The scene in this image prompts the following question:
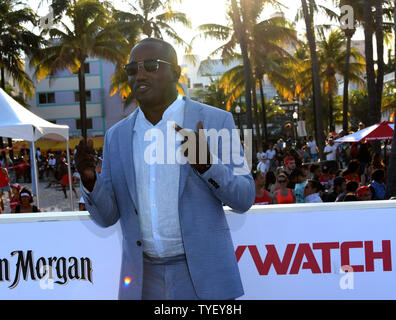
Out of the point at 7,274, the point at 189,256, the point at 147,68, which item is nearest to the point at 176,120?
the point at 147,68

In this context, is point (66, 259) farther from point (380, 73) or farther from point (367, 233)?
point (380, 73)

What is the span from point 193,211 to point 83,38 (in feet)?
88.1

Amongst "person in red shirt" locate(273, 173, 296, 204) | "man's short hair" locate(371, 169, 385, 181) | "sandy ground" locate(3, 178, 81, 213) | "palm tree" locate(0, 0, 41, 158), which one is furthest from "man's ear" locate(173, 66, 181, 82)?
"palm tree" locate(0, 0, 41, 158)

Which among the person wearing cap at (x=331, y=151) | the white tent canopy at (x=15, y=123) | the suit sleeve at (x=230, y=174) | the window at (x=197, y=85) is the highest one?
the window at (x=197, y=85)

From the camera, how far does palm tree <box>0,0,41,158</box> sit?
30859 mm

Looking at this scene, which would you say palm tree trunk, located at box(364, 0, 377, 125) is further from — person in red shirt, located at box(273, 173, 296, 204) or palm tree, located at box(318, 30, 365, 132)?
palm tree, located at box(318, 30, 365, 132)

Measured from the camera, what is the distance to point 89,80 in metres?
51.3

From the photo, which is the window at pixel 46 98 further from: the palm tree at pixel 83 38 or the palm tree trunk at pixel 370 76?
the palm tree trunk at pixel 370 76

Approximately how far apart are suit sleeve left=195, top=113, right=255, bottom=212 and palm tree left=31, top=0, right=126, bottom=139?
2535cm

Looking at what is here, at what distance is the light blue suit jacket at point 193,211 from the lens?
2.28 m

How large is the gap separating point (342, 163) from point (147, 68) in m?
17.8

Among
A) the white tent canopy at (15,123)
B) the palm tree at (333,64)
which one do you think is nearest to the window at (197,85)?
the palm tree at (333,64)

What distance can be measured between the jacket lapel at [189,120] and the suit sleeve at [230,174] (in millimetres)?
73

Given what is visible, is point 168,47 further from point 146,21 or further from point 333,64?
point 333,64
